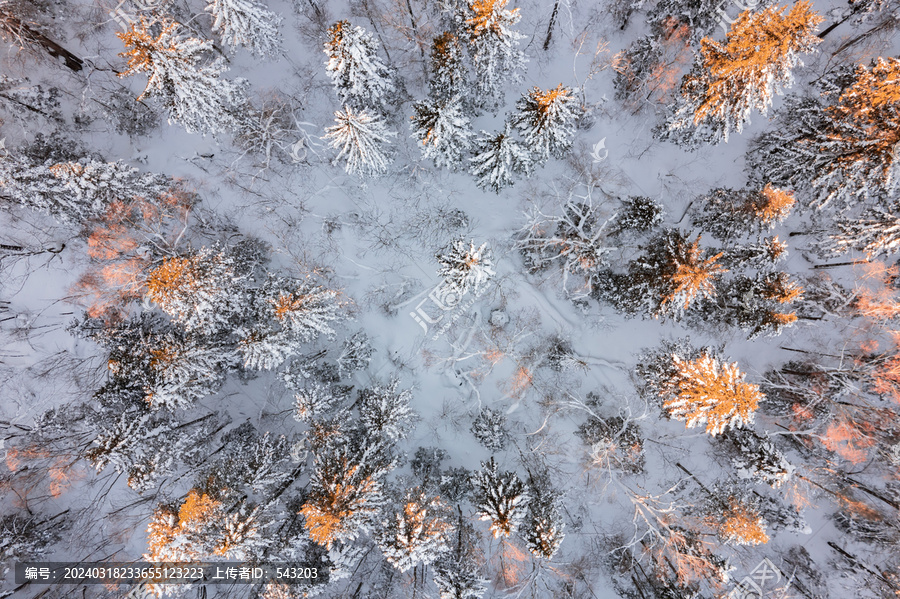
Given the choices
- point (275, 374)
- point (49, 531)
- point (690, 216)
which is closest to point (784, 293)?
point (690, 216)

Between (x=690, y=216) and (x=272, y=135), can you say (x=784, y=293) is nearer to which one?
(x=690, y=216)

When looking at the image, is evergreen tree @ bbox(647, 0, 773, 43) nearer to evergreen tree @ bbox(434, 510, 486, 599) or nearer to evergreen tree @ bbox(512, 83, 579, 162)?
evergreen tree @ bbox(512, 83, 579, 162)

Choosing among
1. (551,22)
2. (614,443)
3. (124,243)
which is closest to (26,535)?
(124,243)

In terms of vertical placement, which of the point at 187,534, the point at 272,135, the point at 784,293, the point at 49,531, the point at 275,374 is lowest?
the point at 49,531

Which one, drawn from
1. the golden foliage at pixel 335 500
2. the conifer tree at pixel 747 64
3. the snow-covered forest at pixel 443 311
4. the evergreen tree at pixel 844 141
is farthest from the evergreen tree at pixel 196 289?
the evergreen tree at pixel 844 141

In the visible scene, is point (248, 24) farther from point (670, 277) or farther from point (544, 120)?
point (670, 277)

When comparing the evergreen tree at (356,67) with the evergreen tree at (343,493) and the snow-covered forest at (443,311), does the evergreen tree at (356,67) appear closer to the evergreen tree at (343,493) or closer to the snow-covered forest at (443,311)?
the snow-covered forest at (443,311)

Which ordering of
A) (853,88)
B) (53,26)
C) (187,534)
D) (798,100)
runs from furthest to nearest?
(53,26), (798,100), (187,534), (853,88)
